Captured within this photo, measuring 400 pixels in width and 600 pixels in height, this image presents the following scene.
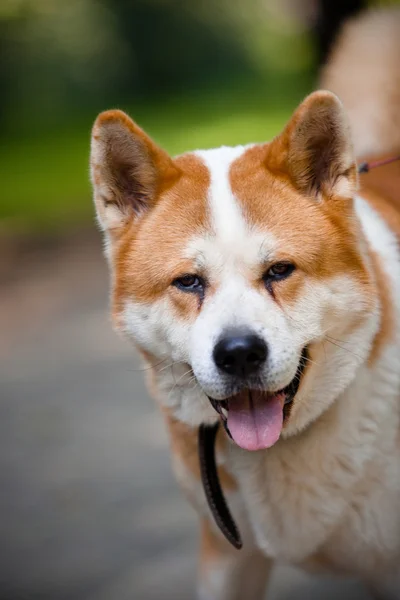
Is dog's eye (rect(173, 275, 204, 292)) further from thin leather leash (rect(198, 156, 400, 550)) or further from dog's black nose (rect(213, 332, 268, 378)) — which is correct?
thin leather leash (rect(198, 156, 400, 550))

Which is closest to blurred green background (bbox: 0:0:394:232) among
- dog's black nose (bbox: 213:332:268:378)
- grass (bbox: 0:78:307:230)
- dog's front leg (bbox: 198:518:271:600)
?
grass (bbox: 0:78:307:230)

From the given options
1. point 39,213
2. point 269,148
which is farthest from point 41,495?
point 39,213

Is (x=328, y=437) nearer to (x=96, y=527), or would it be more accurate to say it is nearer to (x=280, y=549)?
(x=280, y=549)

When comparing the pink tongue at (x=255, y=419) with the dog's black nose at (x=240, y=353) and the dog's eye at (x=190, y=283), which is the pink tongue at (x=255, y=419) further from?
the dog's eye at (x=190, y=283)

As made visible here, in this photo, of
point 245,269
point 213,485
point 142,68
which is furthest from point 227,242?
point 142,68

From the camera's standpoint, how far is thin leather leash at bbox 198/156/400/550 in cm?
267

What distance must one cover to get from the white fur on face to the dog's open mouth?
60mm

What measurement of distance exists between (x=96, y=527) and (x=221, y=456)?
1.42 m

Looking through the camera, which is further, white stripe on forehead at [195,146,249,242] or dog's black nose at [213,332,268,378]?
white stripe on forehead at [195,146,249,242]

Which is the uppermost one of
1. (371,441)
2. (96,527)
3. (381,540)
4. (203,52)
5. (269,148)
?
(203,52)

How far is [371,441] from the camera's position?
2.63 m

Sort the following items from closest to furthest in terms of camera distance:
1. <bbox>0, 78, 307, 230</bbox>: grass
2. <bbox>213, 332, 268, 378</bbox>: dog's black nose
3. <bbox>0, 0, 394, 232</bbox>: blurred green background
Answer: <bbox>213, 332, 268, 378</bbox>: dog's black nose
<bbox>0, 78, 307, 230</bbox>: grass
<bbox>0, 0, 394, 232</bbox>: blurred green background

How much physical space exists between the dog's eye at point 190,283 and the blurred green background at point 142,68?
346 inches

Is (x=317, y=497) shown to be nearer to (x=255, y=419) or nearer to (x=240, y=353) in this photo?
(x=255, y=419)
